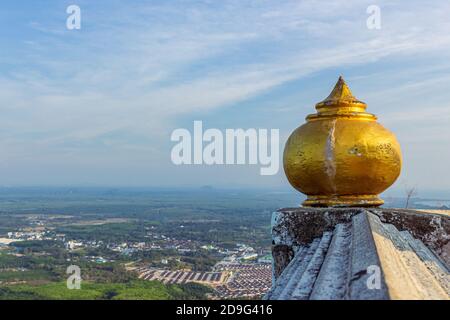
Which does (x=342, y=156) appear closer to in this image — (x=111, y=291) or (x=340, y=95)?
(x=340, y=95)

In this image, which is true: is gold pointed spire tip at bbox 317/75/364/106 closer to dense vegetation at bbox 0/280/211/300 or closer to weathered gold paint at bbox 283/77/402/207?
weathered gold paint at bbox 283/77/402/207

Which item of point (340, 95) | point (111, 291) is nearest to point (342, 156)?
point (340, 95)

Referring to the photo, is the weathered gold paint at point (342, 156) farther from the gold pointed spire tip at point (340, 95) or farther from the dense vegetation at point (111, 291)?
the dense vegetation at point (111, 291)

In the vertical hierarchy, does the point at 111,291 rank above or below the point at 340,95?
below

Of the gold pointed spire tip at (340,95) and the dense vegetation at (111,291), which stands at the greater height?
the gold pointed spire tip at (340,95)

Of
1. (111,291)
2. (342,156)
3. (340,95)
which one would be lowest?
(111,291)

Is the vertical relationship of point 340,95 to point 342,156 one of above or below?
above

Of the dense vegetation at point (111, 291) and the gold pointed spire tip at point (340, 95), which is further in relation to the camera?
the dense vegetation at point (111, 291)

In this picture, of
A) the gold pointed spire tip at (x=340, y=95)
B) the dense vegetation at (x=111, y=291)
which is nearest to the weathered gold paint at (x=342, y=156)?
the gold pointed spire tip at (x=340, y=95)

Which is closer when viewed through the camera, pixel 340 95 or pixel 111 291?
pixel 340 95
